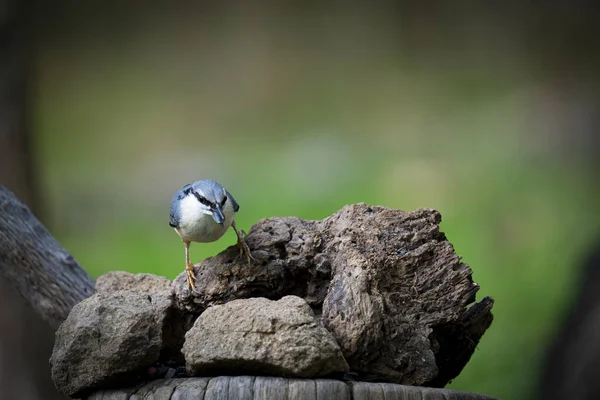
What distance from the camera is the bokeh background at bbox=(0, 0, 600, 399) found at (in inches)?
183

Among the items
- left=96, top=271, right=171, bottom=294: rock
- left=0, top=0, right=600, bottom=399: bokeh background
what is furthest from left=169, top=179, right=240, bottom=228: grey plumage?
left=0, top=0, right=600, bottom=399: bokeh background

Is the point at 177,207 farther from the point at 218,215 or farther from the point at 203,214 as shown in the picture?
the point at 218,215

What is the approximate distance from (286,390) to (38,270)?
A: 210 cm

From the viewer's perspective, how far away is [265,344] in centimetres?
215

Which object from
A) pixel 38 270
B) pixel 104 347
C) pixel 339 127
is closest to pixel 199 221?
pixel 104 347

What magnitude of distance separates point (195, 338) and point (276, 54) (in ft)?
11.2

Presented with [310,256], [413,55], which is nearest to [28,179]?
[413,55]

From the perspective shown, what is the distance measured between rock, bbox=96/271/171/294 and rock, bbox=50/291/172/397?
0.54m

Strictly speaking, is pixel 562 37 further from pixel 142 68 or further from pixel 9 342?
pixel 9 342

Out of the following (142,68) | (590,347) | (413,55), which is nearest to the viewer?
(590,347)

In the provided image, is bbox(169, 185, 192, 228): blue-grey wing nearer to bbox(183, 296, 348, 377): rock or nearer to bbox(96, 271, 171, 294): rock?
bbox(96, 271, 171, 294): rock

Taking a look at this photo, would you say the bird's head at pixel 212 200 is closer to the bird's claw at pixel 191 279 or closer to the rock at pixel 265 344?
the bird's claw at pixel 191 279

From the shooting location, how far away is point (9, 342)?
5.50 m

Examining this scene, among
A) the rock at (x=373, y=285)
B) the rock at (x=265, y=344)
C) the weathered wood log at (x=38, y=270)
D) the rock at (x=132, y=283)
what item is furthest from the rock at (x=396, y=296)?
the weathered wood log at (x=38, y=270)
